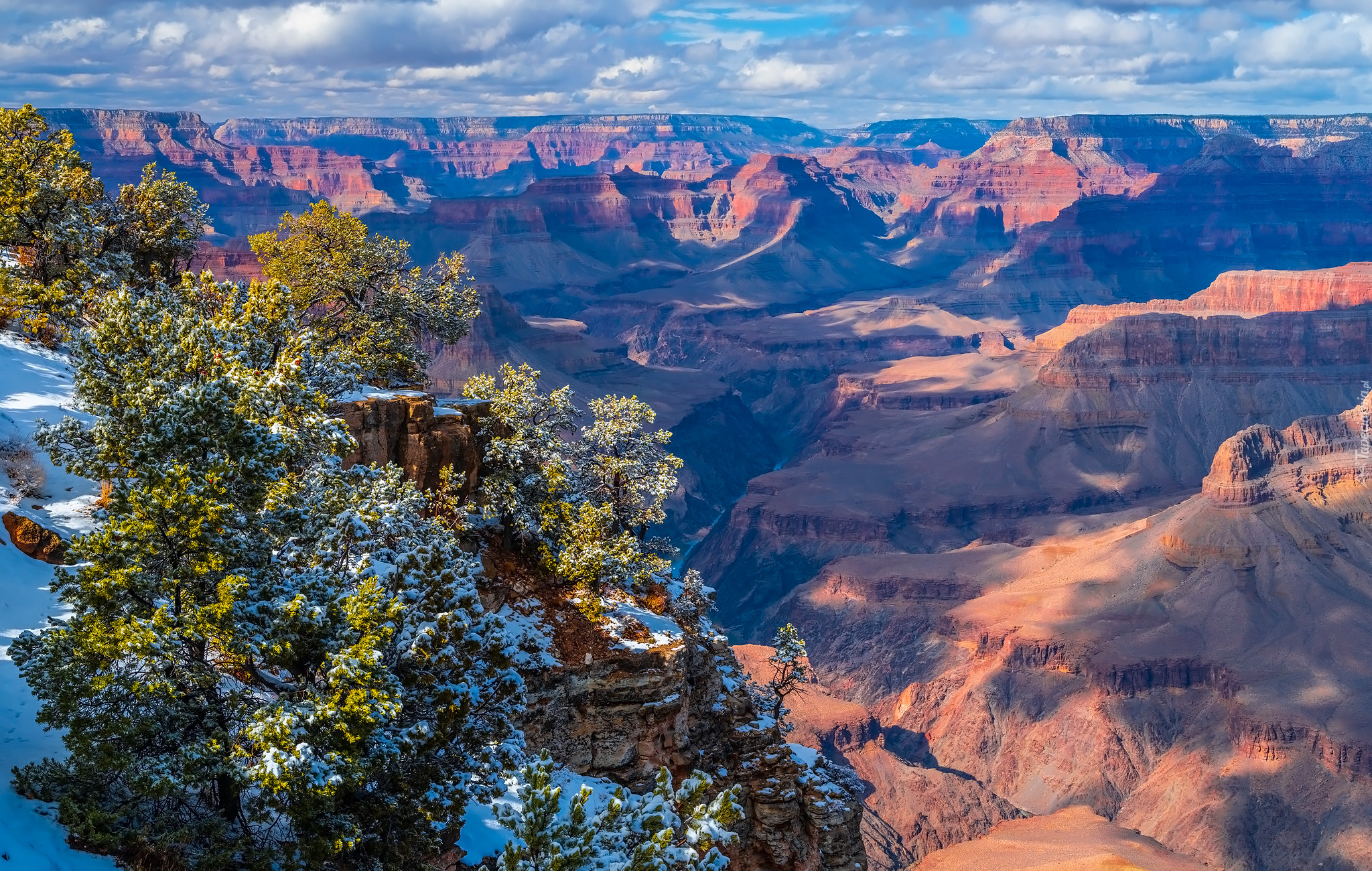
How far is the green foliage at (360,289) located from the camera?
51938 millimetres

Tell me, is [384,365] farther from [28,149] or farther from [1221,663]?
[1221,663]

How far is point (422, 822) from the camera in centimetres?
2672

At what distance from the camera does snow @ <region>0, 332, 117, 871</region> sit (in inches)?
995

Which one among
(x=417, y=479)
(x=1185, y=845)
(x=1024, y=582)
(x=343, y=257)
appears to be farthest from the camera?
(x=1024, y=582)

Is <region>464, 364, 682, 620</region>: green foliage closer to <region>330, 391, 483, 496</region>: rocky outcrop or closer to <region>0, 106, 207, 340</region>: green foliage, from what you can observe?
<region>330, 391, 483, 496</region>: rocky outcrop

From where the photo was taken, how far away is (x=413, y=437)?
4491 cm

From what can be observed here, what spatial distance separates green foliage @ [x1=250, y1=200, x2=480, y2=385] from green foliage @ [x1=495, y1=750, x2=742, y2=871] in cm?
2947

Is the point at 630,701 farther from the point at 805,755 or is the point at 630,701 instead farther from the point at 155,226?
the point at 155,226

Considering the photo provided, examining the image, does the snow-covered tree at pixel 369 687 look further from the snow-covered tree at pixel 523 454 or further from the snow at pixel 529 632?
the snow-covered tree at pixel 523 454

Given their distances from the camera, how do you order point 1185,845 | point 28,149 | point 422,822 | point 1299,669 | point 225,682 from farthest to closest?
point 1299,669 → point 1185,845 → point 28,149 → point 225,682 → point 422,822

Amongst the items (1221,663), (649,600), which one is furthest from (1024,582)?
(649,600)

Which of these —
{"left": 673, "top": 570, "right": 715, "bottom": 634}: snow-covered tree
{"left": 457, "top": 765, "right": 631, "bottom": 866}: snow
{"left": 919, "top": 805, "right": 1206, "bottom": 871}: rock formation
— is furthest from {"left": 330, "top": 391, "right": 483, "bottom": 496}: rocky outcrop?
{"left": 919, "top": 805, "right": 1206, "bottom": 871}: rock formation

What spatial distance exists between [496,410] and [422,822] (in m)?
22.5

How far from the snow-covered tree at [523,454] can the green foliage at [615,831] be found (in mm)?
19697
